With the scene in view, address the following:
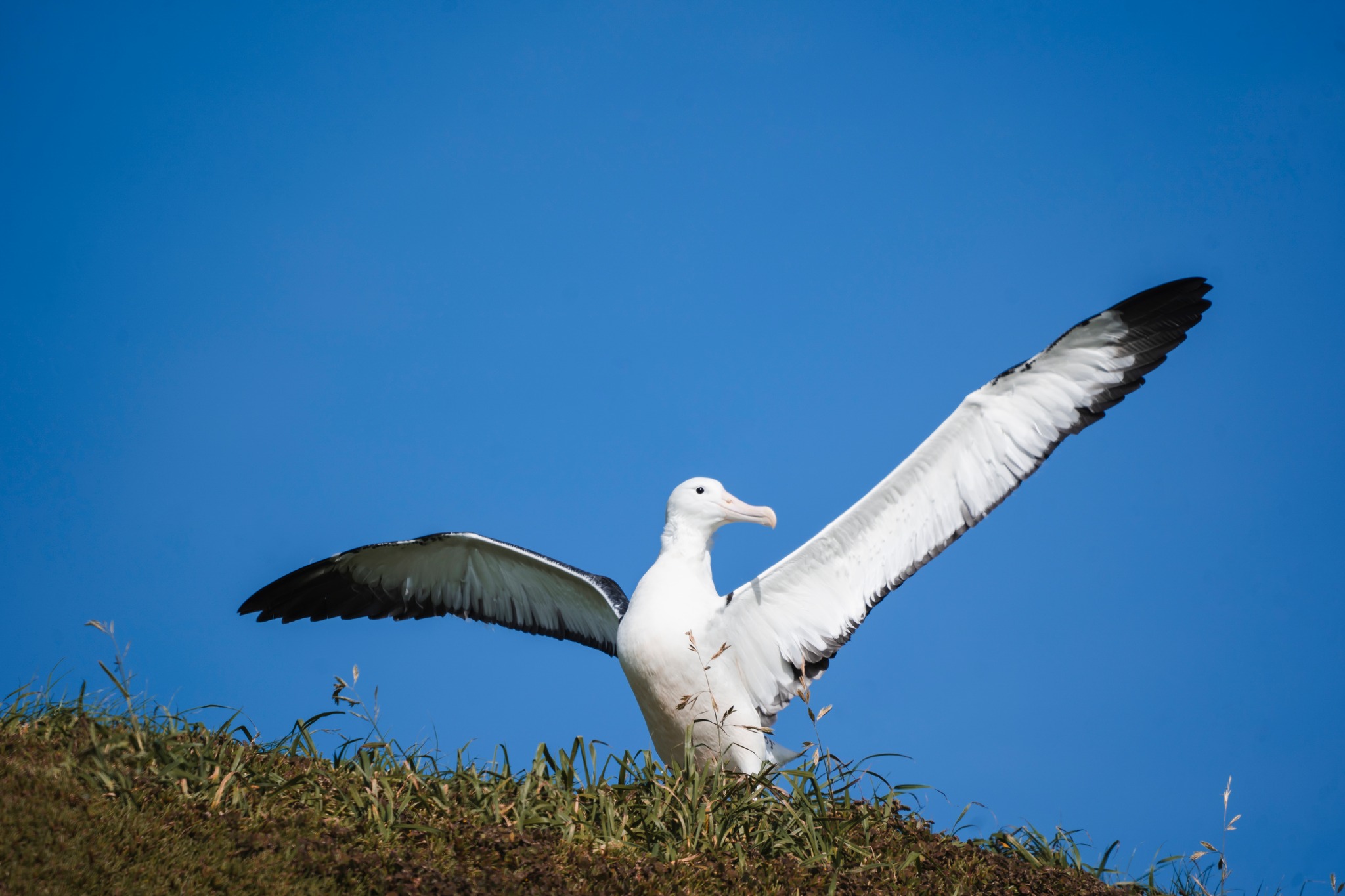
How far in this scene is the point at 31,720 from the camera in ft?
17.3

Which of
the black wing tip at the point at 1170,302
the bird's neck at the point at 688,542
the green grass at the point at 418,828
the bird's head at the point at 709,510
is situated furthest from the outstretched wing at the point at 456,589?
the black wing tip at the point at 1170,302

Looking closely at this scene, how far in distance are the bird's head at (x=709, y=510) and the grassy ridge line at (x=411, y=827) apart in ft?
8.02

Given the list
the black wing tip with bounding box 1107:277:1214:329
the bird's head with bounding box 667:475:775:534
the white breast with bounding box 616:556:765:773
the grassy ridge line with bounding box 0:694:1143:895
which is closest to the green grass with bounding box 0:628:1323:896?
the grassy ridge line with bounding box 0:694:1143:895

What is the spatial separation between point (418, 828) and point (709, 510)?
12.3 ft

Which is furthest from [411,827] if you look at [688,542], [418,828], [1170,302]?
[1170,302]

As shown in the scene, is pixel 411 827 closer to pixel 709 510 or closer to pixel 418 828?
pixel 418 828

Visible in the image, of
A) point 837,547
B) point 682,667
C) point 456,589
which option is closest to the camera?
point 682,667

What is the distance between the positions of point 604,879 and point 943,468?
13.6 ft

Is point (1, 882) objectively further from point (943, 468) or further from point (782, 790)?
point (943, 468)

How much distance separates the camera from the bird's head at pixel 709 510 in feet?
25.3

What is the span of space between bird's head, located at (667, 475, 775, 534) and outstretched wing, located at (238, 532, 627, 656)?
1.32 metres

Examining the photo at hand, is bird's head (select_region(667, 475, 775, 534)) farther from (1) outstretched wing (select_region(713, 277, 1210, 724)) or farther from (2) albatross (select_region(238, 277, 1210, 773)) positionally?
(1) outstretched wing (select_region(713, 277, 1210, 724))

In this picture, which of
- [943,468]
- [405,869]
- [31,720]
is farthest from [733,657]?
[31,720]

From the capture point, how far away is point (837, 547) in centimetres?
734
